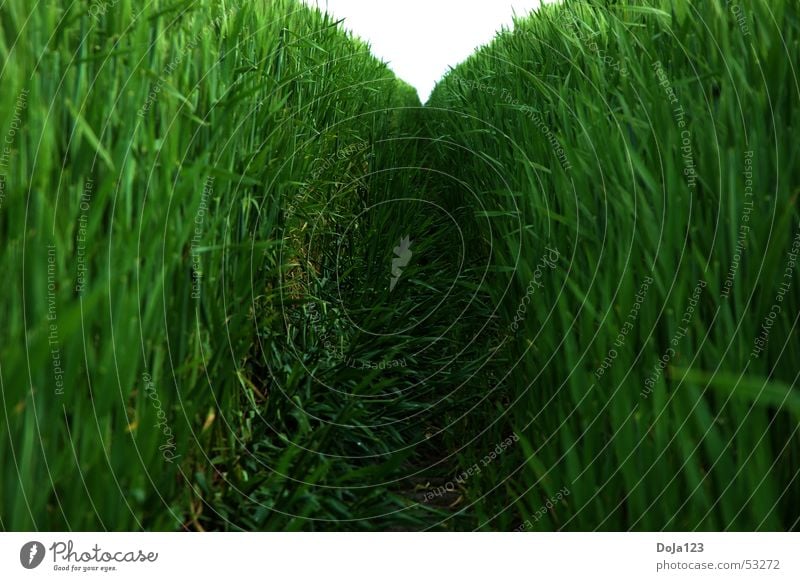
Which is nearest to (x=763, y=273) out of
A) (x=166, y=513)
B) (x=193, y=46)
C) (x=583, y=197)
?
(x=583, y=197)

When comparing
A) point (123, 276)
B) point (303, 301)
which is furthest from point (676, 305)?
point (303, 301)

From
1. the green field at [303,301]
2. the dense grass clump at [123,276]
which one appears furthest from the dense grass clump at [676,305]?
the dense grass clump at [123,276]

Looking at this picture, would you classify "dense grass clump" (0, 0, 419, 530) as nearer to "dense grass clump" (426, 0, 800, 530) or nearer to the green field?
the green field

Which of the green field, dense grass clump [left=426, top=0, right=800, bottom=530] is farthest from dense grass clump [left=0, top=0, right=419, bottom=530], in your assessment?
dense grass clump [left=426, top=0, right=800, bottom=530]

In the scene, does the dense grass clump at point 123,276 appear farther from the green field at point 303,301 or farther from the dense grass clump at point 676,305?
the dense grass clump at point 676,305

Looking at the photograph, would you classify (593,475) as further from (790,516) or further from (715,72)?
(715,72)

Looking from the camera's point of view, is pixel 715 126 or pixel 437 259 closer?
pixel 715 126

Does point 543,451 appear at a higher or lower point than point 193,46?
lower

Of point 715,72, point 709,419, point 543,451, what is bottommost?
point 543,451
